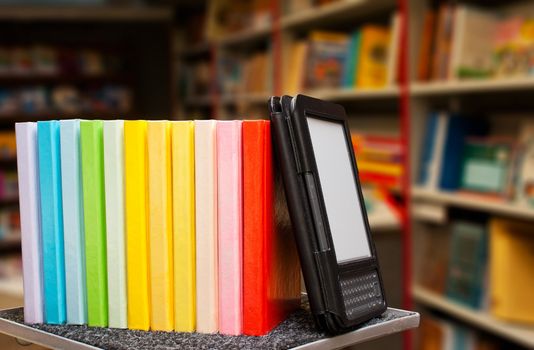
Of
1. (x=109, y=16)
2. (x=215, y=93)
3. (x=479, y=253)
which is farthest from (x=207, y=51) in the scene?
(x=479, y=253)

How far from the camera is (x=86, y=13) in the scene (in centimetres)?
535

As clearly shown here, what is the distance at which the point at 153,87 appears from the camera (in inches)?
225

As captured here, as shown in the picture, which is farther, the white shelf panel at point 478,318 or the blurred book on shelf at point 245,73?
the blurred book on shelf at point 245,73

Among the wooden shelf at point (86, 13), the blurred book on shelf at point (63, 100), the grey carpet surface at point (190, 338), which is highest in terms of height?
the wooden shelf at point (86, 13)

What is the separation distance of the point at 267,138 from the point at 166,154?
134 millimetres

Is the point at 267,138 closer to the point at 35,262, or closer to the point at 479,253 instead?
the point at 35,262

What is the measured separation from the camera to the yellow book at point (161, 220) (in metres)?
0.82

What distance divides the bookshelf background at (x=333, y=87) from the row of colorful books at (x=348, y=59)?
0.03m

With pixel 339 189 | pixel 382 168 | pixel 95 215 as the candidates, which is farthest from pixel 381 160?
pixel 95 215

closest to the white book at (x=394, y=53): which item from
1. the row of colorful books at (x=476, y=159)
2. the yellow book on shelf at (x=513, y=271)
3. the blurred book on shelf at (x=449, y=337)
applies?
the row of colorful books at (x=476, y=159)

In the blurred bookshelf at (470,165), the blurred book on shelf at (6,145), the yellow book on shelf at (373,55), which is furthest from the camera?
the blurred book on shelf at (6,145)

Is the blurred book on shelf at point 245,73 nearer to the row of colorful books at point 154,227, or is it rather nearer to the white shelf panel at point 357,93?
the white shelf panel at point 357,93

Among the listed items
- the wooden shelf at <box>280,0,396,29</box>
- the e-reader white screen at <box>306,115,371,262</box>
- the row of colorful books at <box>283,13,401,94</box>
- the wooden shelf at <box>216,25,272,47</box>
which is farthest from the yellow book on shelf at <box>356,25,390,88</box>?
the e-reader white screen at <box>306,115,371,262</box>

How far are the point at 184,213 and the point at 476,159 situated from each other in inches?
70.6
